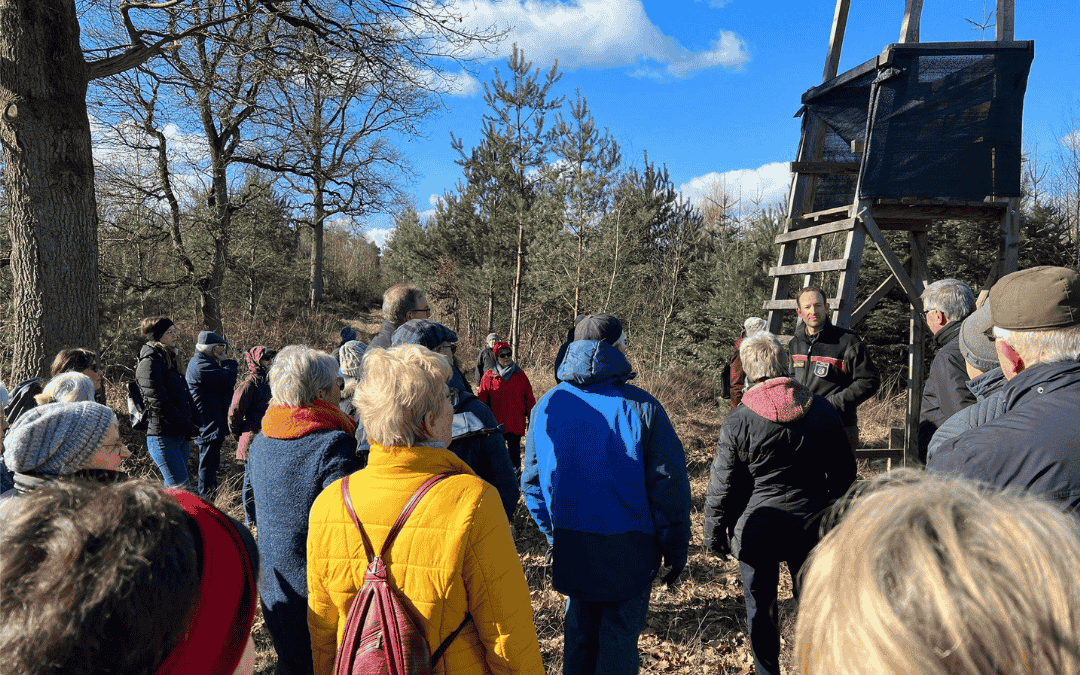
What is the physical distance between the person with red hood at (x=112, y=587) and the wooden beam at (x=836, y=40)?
22.6 feet

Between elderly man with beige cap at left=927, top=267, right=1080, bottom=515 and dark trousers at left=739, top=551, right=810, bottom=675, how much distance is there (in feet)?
4.32

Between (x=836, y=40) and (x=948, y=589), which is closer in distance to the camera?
(x=948, y=589)

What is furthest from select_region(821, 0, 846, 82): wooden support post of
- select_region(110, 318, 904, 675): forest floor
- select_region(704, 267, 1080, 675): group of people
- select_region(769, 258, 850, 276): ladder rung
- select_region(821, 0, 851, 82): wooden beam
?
select_region(110, 318, 904, 675): forest floor

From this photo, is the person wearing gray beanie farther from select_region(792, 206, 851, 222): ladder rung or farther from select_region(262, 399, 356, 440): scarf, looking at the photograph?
select_region(792, 206, 851, 222): ladder rung

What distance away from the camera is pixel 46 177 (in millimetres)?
5215

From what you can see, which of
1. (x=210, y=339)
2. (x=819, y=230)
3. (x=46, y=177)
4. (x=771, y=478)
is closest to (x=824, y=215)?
(x=819, y=230)

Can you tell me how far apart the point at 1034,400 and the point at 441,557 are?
1651 millimetres

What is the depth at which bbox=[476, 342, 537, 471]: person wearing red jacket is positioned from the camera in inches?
253

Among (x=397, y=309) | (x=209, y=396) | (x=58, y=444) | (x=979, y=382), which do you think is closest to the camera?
(x=58, y=444)

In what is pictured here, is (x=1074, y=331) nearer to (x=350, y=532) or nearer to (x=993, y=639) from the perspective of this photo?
(x=993, y=639)

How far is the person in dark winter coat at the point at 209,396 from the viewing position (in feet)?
18.8

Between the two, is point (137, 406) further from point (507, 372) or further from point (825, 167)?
point (825, 167)

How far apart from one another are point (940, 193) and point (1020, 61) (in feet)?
3.84

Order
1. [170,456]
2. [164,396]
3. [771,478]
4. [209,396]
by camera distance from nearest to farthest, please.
→ [771,478] < [164,396] < [170,456] < [209,396]
